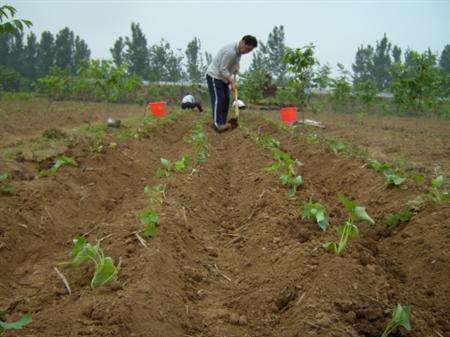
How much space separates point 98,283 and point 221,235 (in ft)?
4.93

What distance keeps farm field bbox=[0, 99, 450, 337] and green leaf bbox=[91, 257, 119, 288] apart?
0.15 feet

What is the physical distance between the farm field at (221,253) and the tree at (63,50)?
44.4 meters

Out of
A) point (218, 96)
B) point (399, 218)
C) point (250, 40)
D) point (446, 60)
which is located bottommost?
point (399, 218)

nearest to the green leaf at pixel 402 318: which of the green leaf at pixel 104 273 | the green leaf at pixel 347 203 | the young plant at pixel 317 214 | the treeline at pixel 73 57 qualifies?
the green leaf at pixel 347 203

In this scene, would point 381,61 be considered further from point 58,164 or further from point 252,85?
point 58,164

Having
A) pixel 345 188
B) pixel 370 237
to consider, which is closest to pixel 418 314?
pixel 370 237

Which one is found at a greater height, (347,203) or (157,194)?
(347,203)

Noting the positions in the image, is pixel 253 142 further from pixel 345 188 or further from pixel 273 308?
pixel 273 308

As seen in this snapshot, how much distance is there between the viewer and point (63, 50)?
4588 cm

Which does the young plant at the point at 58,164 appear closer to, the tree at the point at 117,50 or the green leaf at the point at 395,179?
the green leaf at the point at 395,179

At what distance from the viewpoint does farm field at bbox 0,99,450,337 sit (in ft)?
6.75

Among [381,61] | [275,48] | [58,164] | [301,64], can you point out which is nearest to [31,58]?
[275,48]

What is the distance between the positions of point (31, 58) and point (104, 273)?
52.5 metres

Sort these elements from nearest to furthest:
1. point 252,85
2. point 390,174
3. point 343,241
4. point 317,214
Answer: point 343,241 < point 317,214 < point 390,174 < point 252,85
